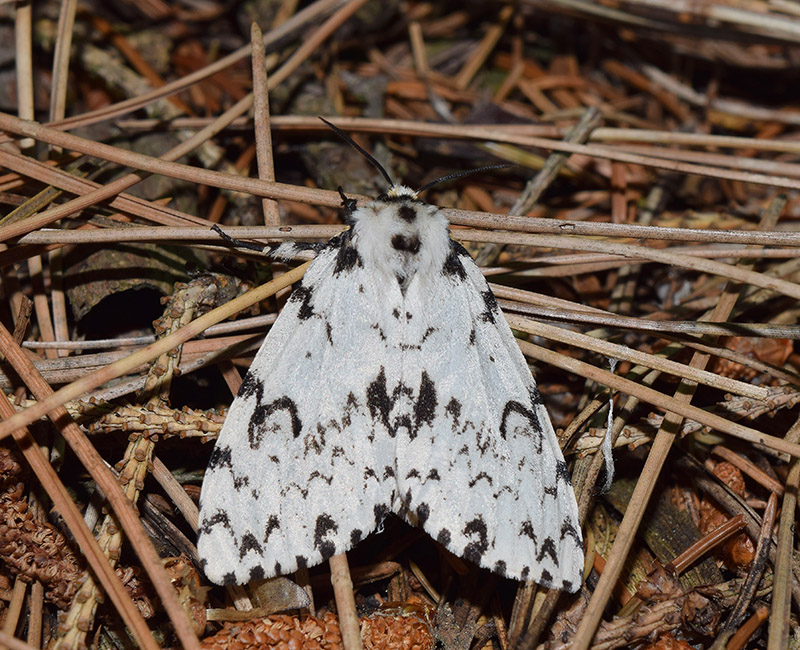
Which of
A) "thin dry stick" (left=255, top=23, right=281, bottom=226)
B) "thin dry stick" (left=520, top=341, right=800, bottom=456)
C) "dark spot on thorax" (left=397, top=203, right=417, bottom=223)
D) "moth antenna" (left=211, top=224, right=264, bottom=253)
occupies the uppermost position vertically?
"thin dry stick" (left=255, top=23, right=281, bottom=226)

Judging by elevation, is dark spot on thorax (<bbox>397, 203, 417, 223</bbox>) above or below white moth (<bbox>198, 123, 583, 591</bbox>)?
above

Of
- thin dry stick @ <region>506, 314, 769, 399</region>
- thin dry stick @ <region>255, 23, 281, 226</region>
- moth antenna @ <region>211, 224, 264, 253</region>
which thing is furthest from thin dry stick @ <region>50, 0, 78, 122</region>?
thin dry stick @ <region>506, 314, 769, 399</region>

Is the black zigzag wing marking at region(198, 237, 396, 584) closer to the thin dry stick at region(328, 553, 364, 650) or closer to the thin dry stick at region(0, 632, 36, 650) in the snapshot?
the thin dry stick at region(328, 553, 364, 650)

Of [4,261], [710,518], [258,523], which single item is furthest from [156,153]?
[710,518]

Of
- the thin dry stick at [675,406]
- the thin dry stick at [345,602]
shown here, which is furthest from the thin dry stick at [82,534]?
the thin dry stick at [675,406]

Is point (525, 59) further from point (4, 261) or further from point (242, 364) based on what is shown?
point (4, 261)

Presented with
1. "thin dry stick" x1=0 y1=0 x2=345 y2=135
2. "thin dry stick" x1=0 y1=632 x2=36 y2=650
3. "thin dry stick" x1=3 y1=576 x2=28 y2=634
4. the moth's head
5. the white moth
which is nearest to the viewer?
"thin dry stick" x1=0 y1=632 x2=36 y2=650

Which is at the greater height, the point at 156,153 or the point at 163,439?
the point at 156,153
